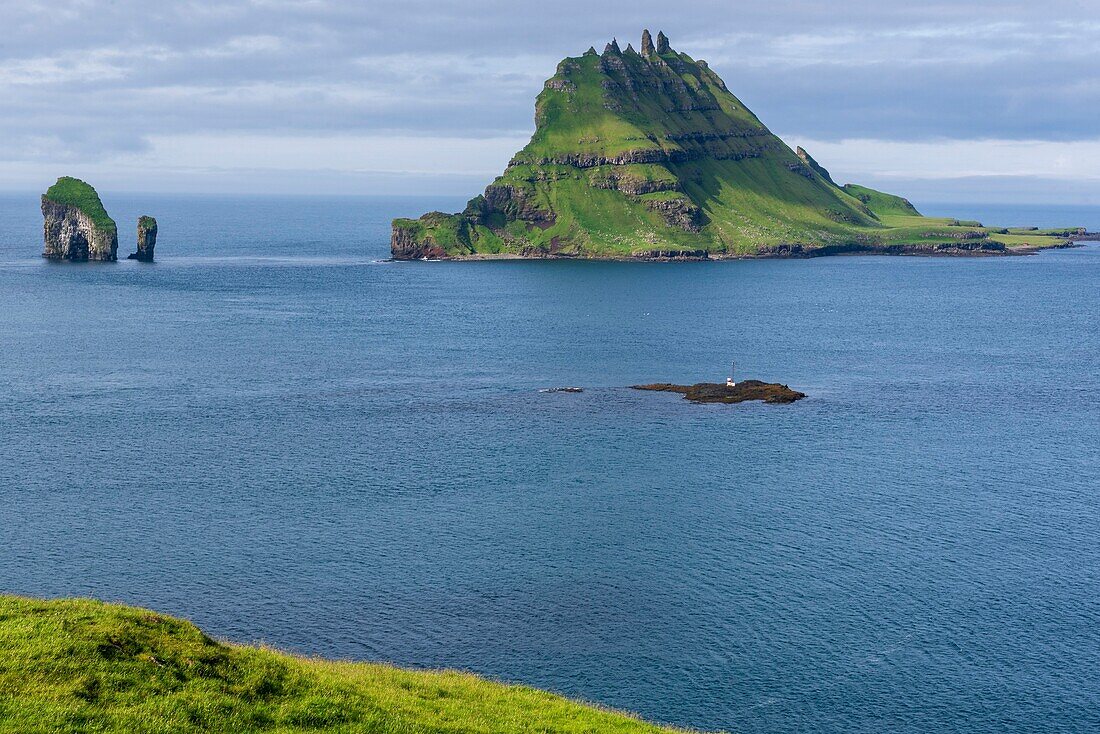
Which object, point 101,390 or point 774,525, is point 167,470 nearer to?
point 101,390

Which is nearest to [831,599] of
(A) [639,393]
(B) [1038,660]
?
(B) [1038,660]

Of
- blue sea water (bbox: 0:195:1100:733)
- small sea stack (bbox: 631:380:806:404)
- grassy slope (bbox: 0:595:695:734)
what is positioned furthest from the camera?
small sea stack (bbox: 631:380:806:404)

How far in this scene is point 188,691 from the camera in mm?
51875

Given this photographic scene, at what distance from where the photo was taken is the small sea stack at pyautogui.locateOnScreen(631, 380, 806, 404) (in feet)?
528

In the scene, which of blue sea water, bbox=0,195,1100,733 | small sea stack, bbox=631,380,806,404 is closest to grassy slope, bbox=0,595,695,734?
blue sea water, bbox=0,195,1100,733

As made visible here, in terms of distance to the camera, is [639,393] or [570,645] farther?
[639,393]

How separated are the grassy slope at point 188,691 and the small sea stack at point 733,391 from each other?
10120cm

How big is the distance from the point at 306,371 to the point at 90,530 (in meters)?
79.1

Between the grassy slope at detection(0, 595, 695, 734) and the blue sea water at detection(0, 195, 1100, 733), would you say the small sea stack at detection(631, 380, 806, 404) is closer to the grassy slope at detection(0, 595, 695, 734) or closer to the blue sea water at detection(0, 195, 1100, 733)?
the blue sea water at detection(0, 195, 1100, 733)

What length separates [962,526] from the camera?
106812 mm

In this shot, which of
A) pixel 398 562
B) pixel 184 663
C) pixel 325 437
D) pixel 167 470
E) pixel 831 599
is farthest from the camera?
pixel 325 437

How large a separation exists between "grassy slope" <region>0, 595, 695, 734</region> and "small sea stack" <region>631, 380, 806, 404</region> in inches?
3984

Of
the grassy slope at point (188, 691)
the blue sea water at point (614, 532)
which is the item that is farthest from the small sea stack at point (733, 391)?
the grassy slope at point (188, 691)

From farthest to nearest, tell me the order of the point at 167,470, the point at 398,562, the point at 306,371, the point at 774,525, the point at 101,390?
the point at 306,371
the point at 101,390
the point at 167,470
the point at 774,525
the point at 398,562
